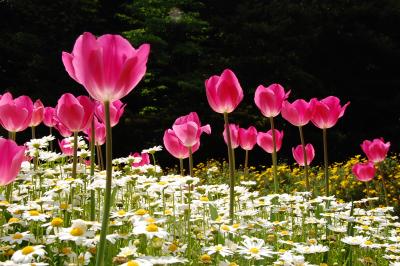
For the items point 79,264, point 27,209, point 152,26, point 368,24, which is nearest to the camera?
point 79,264

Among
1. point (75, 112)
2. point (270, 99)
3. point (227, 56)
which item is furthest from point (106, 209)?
point (227, 56)

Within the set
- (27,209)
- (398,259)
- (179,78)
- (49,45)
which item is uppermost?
(49,45)

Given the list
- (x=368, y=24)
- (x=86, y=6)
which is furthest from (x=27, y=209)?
(x=368, y=24)

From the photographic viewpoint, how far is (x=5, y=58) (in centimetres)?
1480

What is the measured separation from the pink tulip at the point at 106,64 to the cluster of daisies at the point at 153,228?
1.63ft

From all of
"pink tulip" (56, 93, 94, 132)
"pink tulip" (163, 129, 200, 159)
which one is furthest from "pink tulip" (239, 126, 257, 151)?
"pink tulip" (56, 93, 94, 132)

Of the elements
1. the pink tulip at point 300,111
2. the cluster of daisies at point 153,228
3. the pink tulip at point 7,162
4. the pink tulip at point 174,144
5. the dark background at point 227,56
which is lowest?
the cluster of daisies at point 153,228

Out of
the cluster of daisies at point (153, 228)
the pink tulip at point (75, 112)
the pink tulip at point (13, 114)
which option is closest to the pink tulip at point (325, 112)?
the cluster of daisies at point (153, 228)

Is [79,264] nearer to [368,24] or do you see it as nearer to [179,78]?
[179,78]

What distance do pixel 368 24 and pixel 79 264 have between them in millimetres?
17013

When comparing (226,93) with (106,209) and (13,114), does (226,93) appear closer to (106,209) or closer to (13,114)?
(13,114)

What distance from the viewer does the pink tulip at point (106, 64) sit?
1320mm

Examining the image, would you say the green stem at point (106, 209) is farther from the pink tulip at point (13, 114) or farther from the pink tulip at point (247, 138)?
the pink tulip at point (247, 138)

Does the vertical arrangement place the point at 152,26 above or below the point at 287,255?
above
